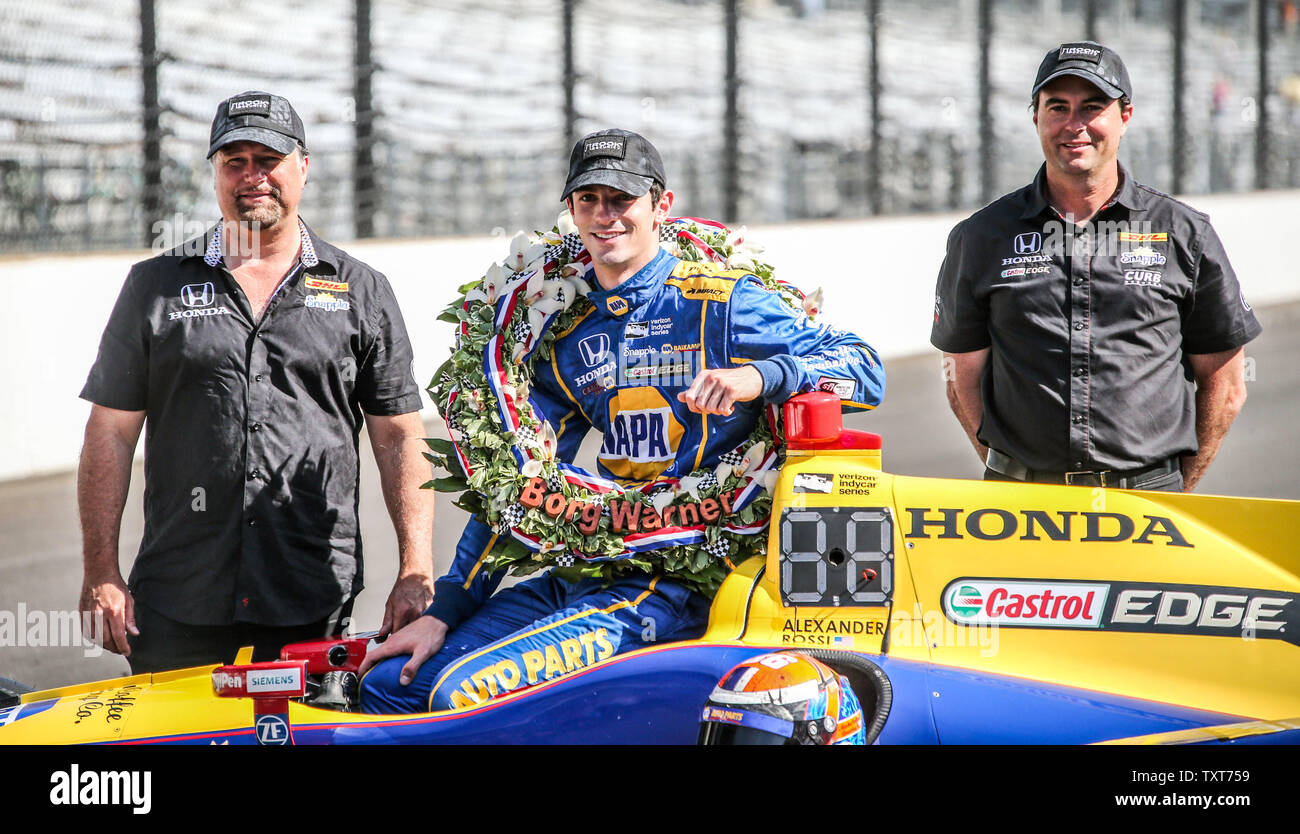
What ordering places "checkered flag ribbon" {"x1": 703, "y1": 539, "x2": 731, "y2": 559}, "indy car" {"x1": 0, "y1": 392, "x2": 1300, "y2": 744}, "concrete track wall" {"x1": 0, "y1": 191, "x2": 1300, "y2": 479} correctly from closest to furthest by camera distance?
"indy car" {"x1": 0, "y1": 392, "x2": 1300, "y2": 744} → "checkered flag ribbon" {"x1": 703, "y1": 539, "x2": 731, "y2": 559} → "concrete track wall" {"x1": 0, "y1": 191, "x2": 1300, "y2": 479}

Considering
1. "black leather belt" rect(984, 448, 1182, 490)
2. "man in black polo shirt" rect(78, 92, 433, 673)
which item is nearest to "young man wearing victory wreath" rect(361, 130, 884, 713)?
"man in black polo shirt" rect(78, 92, 433, 673)

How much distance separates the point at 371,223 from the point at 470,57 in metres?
3.01

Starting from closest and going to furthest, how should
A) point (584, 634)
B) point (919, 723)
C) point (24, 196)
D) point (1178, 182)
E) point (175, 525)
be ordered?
point (919, 723) → point (584, 634) → point (175, 525) → point (24, 196) → point (1178, 182)

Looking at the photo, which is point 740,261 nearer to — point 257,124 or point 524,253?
point 524,253

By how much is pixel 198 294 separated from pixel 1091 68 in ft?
9.64

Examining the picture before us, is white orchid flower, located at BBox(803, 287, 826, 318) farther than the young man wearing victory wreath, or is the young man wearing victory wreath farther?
white orchid flower, located at BBox(803, 287, 826, 318)

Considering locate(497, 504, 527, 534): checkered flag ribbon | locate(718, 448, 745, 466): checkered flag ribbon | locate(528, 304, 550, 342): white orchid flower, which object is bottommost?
locate(497, 504, 527, 534): checkered flag ribbon

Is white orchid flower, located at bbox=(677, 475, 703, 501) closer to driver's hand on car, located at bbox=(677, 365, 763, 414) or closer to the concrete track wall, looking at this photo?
driver's hand on car, located at bbox=(677, 365, 763, 414)

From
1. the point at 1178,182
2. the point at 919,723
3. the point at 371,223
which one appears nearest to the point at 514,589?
the point at 919,723

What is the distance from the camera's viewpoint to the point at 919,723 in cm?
325

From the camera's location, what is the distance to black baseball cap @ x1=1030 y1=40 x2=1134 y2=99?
165 inches

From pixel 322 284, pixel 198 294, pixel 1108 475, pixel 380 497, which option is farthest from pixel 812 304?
pixel 380 497

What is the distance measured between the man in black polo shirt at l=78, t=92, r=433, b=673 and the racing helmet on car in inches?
59.2

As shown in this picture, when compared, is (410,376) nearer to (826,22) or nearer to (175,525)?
(175,525)
